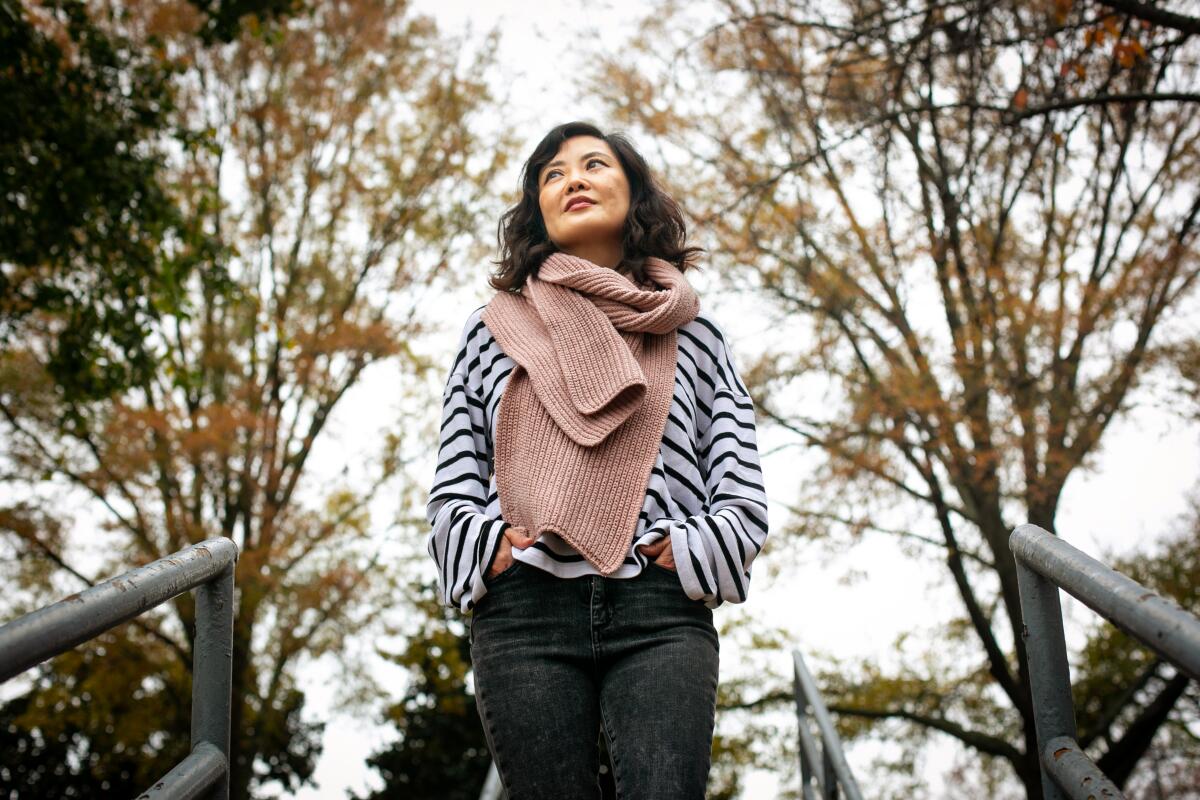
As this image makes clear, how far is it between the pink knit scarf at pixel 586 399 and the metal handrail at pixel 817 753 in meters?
1.86

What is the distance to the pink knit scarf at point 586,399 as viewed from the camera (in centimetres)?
194

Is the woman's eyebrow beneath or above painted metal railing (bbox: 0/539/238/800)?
above

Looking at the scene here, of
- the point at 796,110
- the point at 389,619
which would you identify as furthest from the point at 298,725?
the point at 796,110

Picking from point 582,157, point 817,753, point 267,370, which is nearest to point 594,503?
point 582,157

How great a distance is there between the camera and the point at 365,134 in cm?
1078

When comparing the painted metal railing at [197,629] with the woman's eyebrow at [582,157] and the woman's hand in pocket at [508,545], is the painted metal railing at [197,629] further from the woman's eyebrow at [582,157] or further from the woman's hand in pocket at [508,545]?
the woman's eyebrow at [582,157]

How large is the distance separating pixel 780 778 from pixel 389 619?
3751 mm

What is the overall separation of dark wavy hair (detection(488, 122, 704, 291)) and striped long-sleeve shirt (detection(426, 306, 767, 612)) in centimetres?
16

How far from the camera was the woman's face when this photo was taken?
240cm

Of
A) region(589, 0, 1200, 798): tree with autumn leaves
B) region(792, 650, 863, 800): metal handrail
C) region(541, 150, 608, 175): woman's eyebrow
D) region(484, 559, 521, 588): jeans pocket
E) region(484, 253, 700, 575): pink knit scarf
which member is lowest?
region(484, 559, 521, 588): jeans pocket

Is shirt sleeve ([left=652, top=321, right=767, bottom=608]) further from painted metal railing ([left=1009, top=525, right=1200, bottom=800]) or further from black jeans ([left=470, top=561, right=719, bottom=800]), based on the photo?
painted metal railing ([left=1009, top=525, right=1200, bottom=800])

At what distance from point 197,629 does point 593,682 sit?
62 centimetres

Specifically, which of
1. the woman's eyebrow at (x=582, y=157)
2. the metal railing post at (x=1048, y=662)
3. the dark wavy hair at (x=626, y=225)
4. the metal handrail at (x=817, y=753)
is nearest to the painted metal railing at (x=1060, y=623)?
the metal railing post at (x=1048, y=662)

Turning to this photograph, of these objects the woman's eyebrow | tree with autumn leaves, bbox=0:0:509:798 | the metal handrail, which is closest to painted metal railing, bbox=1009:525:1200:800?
the woman's eyebrow
